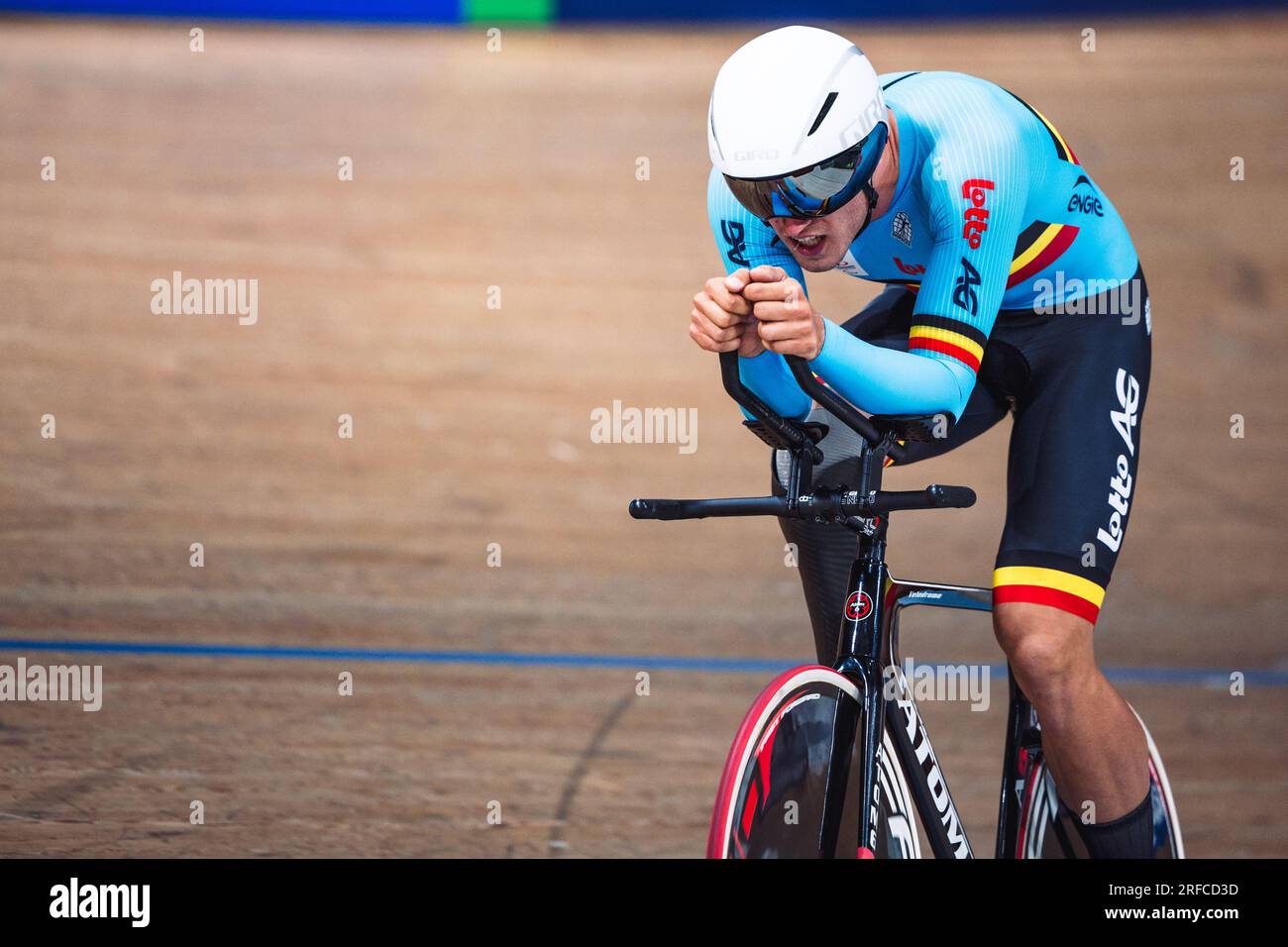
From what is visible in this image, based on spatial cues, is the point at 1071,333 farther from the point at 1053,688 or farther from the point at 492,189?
the point at 492,189

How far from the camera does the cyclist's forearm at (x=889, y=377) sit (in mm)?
1553

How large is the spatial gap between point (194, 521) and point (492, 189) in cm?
286

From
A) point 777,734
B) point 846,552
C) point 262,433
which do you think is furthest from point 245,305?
point 777,734

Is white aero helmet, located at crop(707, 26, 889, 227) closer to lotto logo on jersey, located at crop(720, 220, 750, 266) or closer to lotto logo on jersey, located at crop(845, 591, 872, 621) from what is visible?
lotto logo on jersey, located at crop(720, 220, 750, 266)

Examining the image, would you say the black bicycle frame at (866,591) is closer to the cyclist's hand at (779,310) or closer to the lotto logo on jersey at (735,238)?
the cyclist's hand at (779,310)

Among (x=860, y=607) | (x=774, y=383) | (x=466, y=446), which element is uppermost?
(x=774, y=383)

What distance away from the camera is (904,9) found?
22.7 ft

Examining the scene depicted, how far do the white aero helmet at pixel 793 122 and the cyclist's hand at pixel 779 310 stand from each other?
178 millimetres

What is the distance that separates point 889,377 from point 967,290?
0.19 metres

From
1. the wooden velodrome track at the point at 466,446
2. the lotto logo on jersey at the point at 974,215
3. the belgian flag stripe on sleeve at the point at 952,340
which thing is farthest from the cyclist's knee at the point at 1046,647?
the wooden velodrome track at the point at 466,446

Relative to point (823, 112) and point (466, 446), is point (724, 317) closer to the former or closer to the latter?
point (823, 112)
